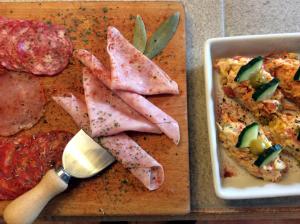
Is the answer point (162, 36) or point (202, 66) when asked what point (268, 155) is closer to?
point (202, 66)

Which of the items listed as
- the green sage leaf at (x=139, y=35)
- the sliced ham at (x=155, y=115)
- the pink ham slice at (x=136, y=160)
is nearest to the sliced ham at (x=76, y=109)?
the pink ham slice at (x=136, y=160)

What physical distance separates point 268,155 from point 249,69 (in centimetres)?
27

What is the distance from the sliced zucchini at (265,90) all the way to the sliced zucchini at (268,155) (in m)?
0.16

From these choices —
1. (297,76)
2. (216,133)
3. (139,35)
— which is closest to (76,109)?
(139,35)

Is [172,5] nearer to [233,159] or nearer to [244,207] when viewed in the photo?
[233,159]

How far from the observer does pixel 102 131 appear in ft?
4.00

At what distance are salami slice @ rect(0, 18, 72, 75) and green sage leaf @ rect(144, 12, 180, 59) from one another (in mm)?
274

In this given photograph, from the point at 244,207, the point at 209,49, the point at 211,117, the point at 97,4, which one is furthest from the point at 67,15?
the point at 244,207

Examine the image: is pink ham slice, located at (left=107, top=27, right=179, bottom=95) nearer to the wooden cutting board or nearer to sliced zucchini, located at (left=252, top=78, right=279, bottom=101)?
the wooden cutting board

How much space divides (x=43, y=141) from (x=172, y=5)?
Result: 2.08ft

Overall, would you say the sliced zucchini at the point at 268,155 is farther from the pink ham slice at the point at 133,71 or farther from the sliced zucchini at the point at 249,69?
the pink ham slice at the point at 133,71

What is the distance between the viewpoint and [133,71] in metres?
1.28

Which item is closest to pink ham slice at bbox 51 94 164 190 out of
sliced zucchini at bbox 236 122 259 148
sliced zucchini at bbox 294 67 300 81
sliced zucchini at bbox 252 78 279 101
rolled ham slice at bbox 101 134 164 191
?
rolled ham slice at bbox 101 134 164 191

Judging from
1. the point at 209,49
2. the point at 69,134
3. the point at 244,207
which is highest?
the point at 209,49
